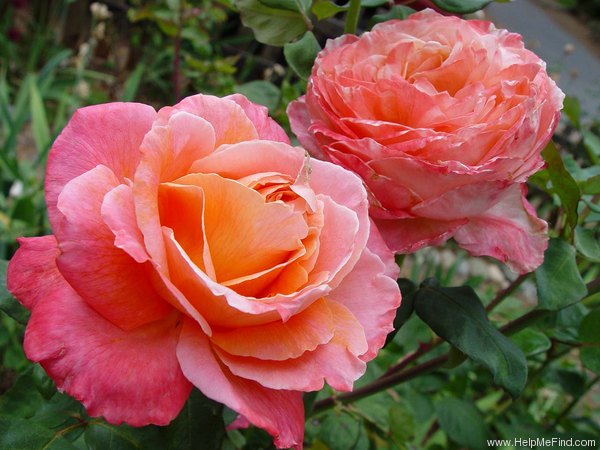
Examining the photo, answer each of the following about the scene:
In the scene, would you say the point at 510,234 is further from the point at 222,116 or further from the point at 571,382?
the point at 571,382

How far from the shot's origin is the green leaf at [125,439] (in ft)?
1.44

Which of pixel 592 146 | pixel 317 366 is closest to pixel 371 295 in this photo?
pixel 317 366

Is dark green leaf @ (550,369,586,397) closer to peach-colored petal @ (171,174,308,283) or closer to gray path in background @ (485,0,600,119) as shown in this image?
peach-colored petal @ (171,174,308,283)

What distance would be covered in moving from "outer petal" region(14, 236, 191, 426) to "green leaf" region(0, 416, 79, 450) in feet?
0.41

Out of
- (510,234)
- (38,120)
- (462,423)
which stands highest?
(510,234)

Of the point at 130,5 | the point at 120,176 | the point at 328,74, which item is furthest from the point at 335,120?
the point at 130,5

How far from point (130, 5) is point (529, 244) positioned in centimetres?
303

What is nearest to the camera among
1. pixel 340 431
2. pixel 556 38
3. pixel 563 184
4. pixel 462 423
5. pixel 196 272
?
pixel 196 272

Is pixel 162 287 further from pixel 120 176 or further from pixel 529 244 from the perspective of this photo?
pixel 529 244

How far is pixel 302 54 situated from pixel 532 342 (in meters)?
0.39

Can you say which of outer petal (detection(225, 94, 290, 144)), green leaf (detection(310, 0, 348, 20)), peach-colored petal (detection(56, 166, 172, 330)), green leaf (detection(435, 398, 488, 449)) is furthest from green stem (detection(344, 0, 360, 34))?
green leaf (detection(435, 398, 488, 449))

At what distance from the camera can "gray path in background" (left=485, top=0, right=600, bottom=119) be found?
5.28 meters

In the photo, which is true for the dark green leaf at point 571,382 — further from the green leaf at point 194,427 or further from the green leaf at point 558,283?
the green leaf at point 194,427

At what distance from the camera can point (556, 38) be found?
22.3ft
